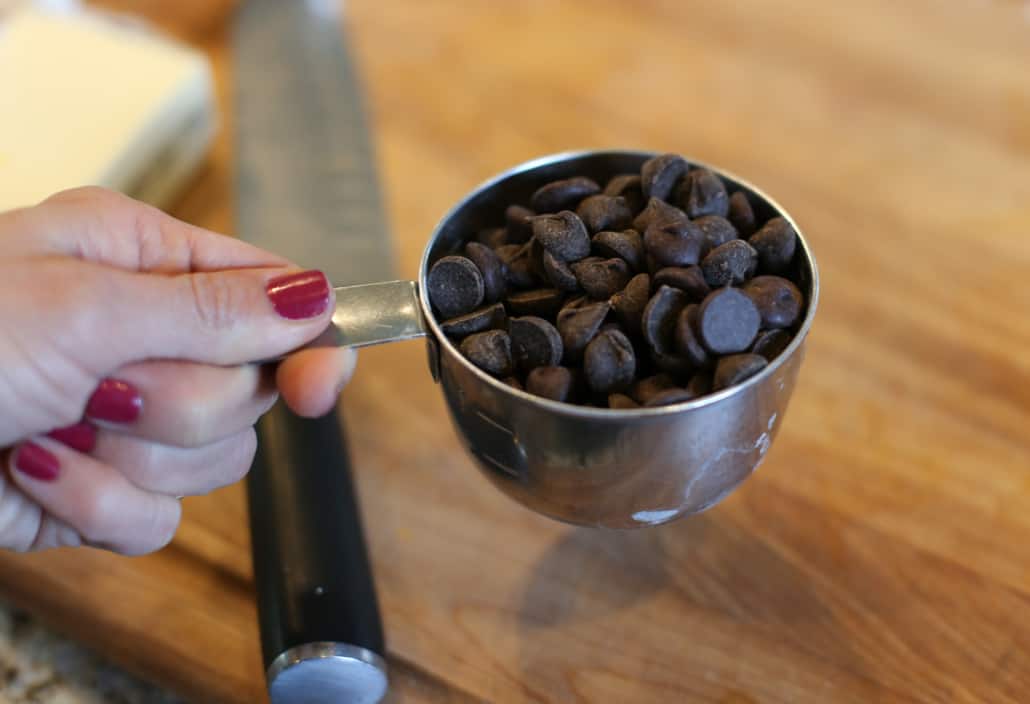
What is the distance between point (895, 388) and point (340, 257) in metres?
0.71

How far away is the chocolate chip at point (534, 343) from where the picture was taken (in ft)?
2.44

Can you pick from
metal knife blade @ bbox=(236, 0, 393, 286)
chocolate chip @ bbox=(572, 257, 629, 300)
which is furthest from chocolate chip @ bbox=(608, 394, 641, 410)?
metal knife blade @ bbox=(236, 0, 393, 286)

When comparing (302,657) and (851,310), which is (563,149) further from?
(302,657)

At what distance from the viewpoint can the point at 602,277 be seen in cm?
78

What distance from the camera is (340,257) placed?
120 cm

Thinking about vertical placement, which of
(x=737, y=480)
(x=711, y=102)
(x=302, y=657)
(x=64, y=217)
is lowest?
(x=302, y=657)

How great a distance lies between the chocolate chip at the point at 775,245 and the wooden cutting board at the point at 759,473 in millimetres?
296

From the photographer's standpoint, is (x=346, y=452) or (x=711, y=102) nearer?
(x=346, y=452)

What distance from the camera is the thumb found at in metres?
0.68

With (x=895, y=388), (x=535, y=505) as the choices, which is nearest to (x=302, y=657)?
(x=535, y=505)

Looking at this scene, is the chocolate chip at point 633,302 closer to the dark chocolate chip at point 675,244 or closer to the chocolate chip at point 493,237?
the dark chocolate chip at point 675,244

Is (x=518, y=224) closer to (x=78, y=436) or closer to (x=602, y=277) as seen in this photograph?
(x=602, y=277)

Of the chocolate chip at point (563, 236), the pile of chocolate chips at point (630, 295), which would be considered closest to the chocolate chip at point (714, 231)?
the pile of chocolate chips at point (630, 295)

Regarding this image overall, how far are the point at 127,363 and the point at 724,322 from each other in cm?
46
